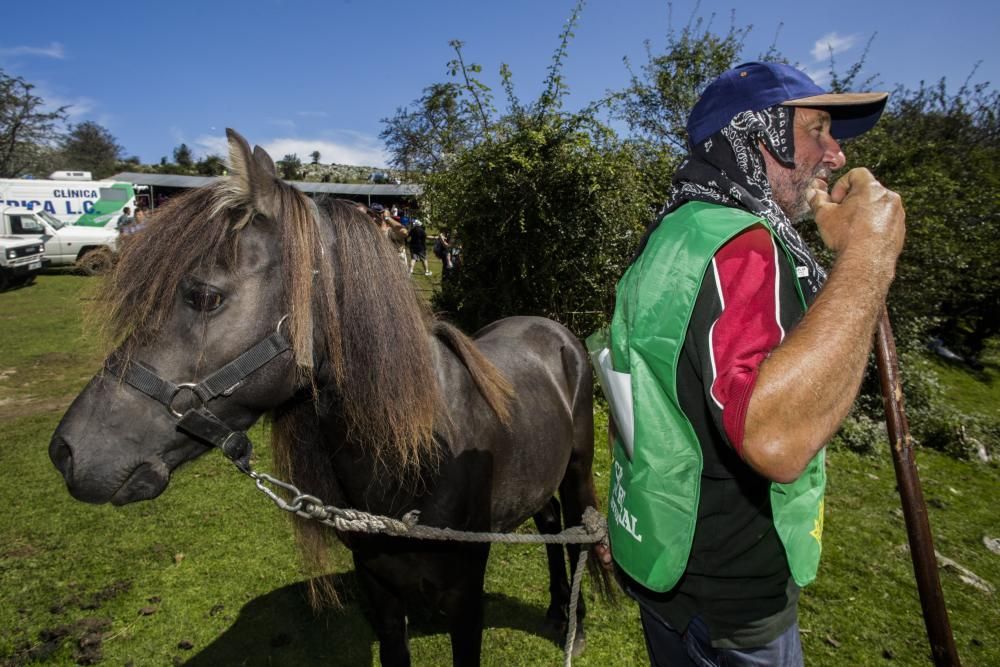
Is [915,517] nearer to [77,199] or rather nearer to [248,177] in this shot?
[248,177]

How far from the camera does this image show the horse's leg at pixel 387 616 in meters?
2.29

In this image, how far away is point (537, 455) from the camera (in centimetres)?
271

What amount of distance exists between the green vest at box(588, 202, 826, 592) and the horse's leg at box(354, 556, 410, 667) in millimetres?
1337

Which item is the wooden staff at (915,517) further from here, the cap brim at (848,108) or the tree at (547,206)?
the tree at (547,206)

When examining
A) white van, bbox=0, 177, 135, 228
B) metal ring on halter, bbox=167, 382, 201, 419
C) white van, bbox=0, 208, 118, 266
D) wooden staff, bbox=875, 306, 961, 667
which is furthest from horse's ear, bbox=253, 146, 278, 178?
white van, bbox=0, 177, 135, 228

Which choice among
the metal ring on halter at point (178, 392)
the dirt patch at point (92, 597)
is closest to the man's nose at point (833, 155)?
the metal ring on halter at point (178, 392)

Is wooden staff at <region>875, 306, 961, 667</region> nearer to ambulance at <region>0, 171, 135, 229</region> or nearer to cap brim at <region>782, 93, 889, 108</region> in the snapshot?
cap brim at <region>782, 93, 889, 108</region>

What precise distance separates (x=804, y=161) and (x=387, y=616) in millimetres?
2270

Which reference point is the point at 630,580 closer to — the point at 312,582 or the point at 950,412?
the point at 312,582

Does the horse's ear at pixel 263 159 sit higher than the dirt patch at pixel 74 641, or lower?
higher

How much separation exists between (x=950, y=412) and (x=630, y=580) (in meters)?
10.3

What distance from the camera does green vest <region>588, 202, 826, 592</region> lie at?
3.85 feet

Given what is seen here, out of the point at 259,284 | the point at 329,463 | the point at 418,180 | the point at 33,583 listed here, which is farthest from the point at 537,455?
Answer: the point at 418,180

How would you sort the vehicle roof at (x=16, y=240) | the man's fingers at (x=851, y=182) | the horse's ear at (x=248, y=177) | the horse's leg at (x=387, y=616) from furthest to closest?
the vehicle roof at (x=16, y=240) → the horse's leg at (x=387, y=616) → the horse's ear at (x=248, y=177) → the man's fingers at (x=851, y=182)
